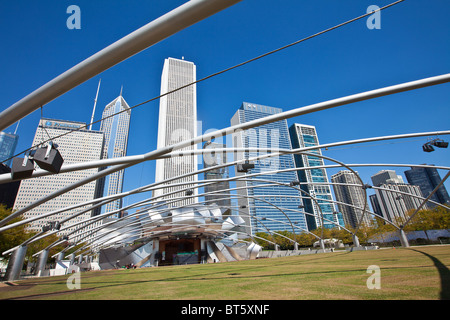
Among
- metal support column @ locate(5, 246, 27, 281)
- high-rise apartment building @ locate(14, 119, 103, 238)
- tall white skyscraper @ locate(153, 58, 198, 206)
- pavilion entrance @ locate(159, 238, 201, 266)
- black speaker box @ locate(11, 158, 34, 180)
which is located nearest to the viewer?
black speaker box @ locate(11, 158, 34, 180)

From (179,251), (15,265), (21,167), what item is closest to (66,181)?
(179,251)

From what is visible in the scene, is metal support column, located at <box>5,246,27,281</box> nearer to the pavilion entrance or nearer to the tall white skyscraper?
the pavilion entrance

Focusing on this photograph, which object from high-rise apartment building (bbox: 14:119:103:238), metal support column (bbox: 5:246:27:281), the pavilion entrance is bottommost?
metal support column (bbox: 5:246:27:281)

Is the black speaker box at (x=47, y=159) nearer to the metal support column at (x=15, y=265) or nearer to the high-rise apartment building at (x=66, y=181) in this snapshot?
the metal support column at (x=15, y=265)

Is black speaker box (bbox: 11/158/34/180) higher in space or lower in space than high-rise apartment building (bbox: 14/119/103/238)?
lower

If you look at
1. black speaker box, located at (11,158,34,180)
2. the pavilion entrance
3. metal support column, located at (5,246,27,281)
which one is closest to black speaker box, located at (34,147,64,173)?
black speaker box, located at (11,158,34,180)

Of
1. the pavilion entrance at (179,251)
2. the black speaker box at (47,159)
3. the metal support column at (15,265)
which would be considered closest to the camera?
the black speaker box at (47,159)

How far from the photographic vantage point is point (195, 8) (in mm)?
4488

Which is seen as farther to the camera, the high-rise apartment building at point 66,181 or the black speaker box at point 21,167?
the high-rise apartment building at point 66,181

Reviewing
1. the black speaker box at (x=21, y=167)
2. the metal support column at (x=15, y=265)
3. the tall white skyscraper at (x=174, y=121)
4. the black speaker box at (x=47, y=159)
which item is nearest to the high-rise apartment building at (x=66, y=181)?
the tall white skyscraper at (x=174, y=121)

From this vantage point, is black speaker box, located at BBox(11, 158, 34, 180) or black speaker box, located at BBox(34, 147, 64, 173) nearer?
black speaker box, located at BBox(34, 147, 64, 173)

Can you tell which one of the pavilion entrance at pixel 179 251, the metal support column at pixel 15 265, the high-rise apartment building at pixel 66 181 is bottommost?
the metal support column at pixel 15 265
